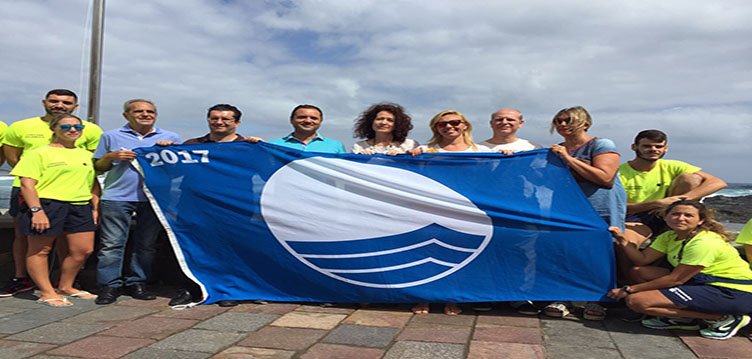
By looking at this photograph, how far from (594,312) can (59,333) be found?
347 centimetres

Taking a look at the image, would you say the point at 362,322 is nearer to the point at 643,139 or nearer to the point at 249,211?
the point at 249,211

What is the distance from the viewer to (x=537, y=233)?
3836 mm

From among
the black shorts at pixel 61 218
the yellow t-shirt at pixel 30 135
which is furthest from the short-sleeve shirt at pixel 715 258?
the yellow t-shirt at pixel 30 135

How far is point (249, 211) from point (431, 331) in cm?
167

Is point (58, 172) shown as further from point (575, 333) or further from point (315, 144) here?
point (575, 333)

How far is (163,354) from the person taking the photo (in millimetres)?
2969

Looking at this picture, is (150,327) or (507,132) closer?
(150,327)

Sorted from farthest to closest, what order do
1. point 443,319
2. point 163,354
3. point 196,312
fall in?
point 196,312
point 443,319
point 163,354

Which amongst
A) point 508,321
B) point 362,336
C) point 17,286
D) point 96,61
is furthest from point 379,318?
point 96,61

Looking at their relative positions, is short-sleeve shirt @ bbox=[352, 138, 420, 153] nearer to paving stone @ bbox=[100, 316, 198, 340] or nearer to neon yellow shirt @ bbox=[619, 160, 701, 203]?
neon yellow shirt @ bbox=[619, 160, 701, 203]

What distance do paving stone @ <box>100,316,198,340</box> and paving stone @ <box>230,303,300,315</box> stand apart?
0.42 metres

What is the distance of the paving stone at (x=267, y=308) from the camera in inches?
155

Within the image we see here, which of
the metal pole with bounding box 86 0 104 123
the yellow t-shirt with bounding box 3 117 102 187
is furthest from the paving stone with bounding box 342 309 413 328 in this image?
the metal pole with bounding box 86 0 104 123

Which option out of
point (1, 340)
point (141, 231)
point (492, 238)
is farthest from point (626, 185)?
point (1, 340)
